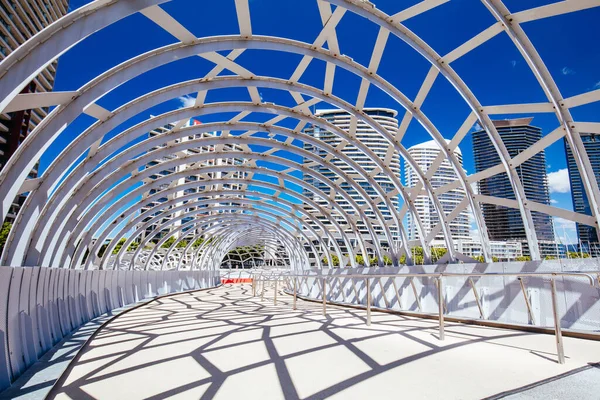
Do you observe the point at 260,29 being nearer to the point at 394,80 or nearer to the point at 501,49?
the point at 394,80

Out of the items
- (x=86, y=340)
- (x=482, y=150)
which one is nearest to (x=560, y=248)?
(x=482, y=150)

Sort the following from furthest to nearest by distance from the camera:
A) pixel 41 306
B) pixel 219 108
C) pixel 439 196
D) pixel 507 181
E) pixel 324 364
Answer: pixel 439 196, pixel 507 181, pixel 219 108, pixel 41 306, pixel 324 364

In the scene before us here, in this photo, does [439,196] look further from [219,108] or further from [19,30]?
[19,30]

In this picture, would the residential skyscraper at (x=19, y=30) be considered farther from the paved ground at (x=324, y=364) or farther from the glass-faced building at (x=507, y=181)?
the glass-faced building at (x=507, y=181)

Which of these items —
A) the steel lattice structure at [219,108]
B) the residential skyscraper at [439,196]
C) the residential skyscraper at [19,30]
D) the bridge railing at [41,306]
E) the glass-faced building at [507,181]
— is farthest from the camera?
the residential skyscraper at [19,30]

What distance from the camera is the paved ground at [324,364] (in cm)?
367

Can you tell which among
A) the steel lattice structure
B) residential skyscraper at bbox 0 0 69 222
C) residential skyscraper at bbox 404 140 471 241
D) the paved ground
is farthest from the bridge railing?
residential skyscraper at bbox 0 0 69 222

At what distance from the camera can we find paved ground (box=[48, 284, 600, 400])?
3668 millimetres

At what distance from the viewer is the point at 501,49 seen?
10898 mm

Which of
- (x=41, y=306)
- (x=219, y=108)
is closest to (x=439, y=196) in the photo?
(x=219, y=108)

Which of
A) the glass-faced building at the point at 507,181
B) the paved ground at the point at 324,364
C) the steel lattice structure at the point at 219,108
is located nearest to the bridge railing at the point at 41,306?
the paved ground at the point at 324,364

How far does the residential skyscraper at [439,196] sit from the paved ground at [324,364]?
7.92 meters

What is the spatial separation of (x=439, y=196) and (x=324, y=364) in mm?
62280

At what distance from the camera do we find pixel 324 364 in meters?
4.64
